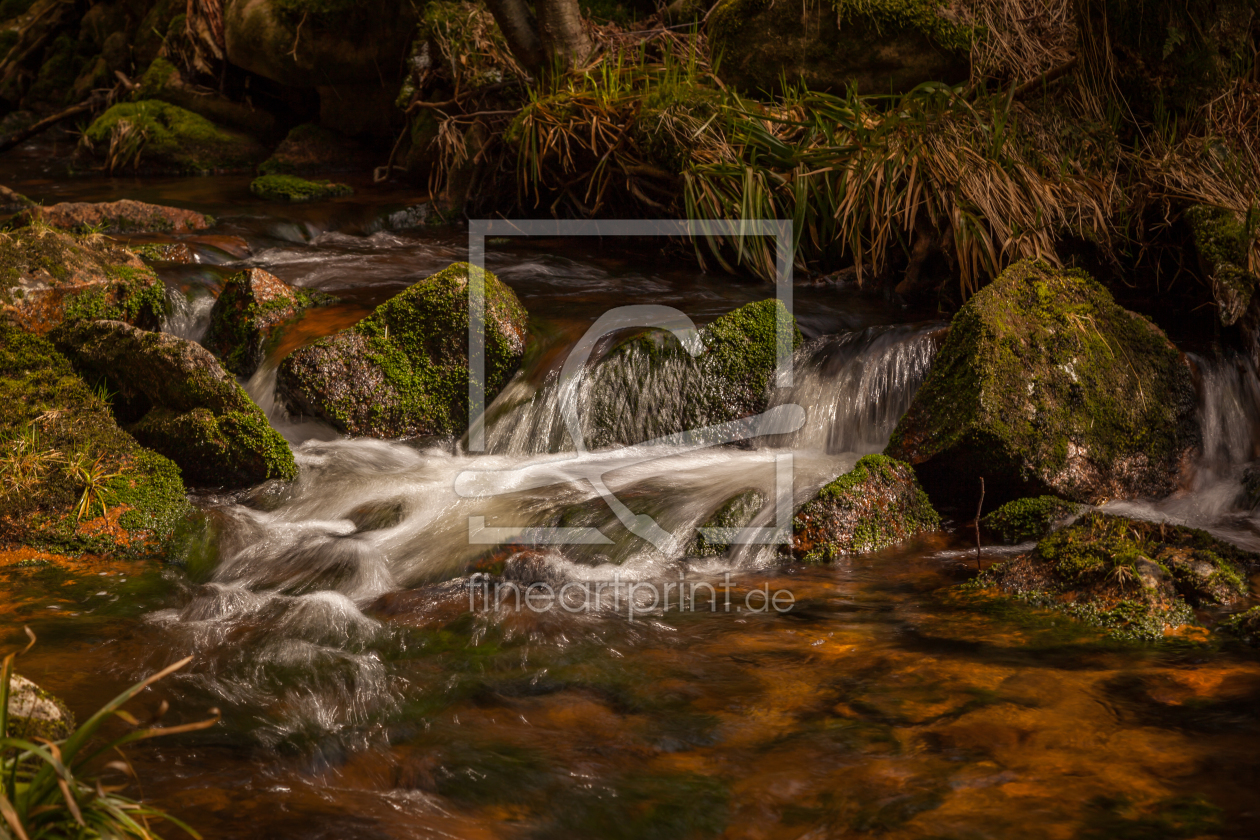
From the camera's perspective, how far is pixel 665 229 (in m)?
7.01

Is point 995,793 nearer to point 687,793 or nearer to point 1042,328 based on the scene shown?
point 687,793

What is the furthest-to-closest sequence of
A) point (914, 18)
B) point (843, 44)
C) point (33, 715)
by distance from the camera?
point (843, 44), point (914, 18), point (33, 715)

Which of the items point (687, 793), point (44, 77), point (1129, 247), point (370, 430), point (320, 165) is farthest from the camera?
point (44, 77)

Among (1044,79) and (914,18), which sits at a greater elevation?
(914,18)

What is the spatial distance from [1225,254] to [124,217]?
24.0 feet

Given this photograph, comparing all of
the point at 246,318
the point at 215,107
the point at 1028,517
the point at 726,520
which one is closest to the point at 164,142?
Answer: the point at 215,107

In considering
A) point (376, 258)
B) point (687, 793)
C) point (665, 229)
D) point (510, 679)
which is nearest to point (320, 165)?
point (376, 258)

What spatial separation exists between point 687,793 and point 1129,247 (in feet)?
16.2

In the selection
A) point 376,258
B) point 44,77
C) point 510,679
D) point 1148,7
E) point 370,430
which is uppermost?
point 44,77

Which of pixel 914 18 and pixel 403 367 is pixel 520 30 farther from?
pixel 403 367

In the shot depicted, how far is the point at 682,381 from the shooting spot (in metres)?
4.98

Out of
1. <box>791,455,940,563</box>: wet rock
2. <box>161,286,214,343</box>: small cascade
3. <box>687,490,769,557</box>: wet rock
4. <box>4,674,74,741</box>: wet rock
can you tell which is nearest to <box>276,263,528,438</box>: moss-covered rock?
<box>161,286,214,343</box>: small cascade

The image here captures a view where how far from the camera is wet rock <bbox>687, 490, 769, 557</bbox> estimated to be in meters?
3.92

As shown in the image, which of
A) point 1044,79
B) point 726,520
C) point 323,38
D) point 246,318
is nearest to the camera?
point 726,520
